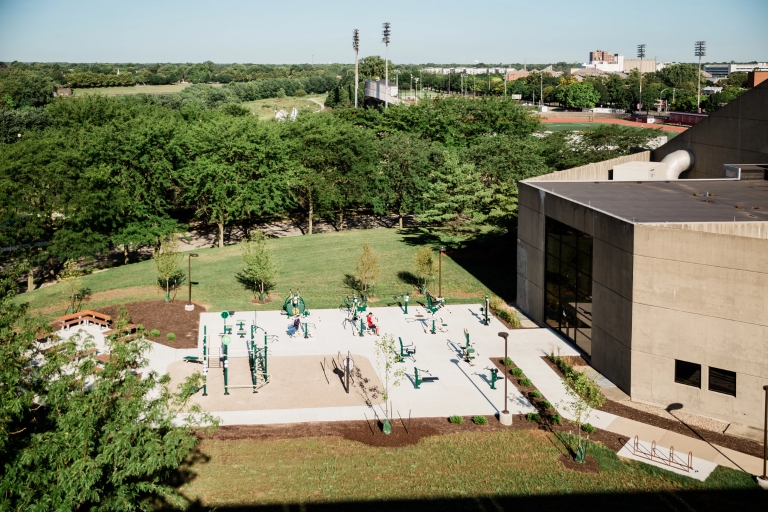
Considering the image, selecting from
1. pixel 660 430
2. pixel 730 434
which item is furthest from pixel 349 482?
pixel 730 434

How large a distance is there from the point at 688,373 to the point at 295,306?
2109 centimetres

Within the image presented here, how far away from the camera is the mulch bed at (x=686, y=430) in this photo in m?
25.5

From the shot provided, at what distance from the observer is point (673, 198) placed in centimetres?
3659

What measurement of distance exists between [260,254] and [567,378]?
19.6m

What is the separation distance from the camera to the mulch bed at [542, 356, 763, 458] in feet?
83.8

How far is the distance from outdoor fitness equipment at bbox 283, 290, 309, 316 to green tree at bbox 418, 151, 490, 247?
1419cm

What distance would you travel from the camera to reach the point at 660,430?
2686 cm

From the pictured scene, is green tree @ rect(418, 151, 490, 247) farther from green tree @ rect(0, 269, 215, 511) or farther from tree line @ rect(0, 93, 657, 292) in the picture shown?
green tree @ rect(0, 269, 215, 511)

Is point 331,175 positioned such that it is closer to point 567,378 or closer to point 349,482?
point 567,378

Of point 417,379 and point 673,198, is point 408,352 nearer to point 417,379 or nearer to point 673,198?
point 417,379

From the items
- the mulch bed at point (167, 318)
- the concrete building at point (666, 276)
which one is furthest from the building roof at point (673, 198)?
the mulch bed at point (167, 318)

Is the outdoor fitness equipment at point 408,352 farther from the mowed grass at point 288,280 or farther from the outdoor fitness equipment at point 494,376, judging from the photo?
the mowed grass at point 288,280

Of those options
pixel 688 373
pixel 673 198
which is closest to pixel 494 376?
pixel 688 373

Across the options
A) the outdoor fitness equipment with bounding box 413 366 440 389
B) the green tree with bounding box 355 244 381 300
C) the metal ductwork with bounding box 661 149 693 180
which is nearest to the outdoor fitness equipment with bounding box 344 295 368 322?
the green tree with bounding box 355 244 381 300
